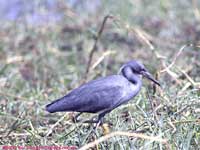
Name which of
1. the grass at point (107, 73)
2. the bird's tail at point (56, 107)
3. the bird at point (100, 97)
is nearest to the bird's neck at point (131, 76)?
the bird at point (100, 97)

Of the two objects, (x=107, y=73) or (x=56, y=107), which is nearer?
(x=56, y=107)

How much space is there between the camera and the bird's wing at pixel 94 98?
3.46 metres

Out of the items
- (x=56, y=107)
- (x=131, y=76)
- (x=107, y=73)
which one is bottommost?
(x=56, y=107)

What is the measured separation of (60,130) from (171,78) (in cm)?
126

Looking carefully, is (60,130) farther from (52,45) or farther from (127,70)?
(52,45)

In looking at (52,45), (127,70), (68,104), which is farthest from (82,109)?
(52,45)

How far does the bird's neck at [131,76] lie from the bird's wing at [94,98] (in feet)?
0.38

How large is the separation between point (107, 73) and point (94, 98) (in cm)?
198

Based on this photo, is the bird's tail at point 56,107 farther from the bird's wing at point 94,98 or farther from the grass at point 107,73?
the grass at point 107,73

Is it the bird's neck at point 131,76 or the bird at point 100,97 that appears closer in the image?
the bird at point 100,97

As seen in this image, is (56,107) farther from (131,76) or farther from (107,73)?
(107,73)

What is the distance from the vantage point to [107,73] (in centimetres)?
546

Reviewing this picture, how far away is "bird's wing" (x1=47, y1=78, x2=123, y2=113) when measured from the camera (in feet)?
11.4

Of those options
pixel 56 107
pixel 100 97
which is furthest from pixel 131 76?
pixel 56 107
